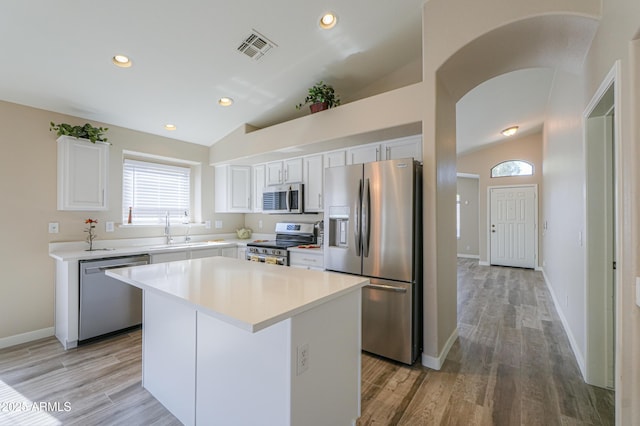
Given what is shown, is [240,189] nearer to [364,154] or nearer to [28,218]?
[364,154]

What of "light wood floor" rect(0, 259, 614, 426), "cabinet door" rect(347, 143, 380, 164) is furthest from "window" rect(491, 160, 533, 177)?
"cabinet door" rect(347, 143, 380, 164)

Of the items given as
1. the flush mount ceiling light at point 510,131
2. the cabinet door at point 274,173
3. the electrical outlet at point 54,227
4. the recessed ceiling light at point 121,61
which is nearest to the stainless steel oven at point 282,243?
the cabinet door at point 274,173

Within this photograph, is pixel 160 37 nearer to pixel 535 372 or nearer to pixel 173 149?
pixel 173 149

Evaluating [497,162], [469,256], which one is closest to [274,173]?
[497,162]

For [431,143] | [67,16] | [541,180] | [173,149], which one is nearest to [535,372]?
[431,143]

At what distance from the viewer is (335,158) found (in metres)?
3.62

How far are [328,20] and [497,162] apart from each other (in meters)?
6.41

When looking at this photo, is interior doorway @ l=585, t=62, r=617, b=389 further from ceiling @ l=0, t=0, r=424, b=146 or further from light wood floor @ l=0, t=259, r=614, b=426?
ceiling @ l=0, t=0, r=424, b=146

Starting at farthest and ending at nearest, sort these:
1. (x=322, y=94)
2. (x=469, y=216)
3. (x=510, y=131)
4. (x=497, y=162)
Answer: (x=469, y=216), (x=497, y=162), (x=510, y=131), (x=322, y=94)

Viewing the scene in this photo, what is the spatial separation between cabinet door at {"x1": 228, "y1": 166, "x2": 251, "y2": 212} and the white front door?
6128 millimetres

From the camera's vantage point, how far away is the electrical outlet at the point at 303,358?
1.32 m

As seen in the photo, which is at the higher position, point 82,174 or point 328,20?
point 328,20

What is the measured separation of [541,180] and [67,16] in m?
8.40

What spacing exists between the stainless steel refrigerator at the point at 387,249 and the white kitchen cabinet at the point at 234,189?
7.50 feet
